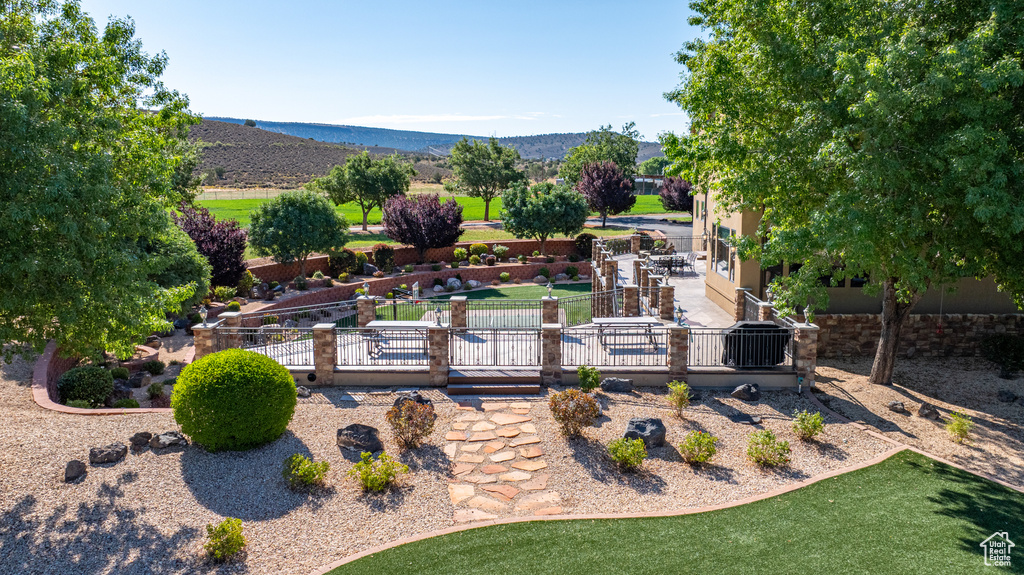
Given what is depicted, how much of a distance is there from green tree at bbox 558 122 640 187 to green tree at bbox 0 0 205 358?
56008 millimetres

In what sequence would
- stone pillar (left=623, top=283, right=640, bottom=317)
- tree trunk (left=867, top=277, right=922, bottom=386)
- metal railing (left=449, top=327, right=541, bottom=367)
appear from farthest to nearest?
stone pillar (left=623, top=283, right=640, bottom=317), tree trunk (left=867, top=277, right=922, bottom=386), metal railing (left=449, top=327, right=541, bottom=367)

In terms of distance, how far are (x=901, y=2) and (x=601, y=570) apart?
499 inches

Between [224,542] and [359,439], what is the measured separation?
3.54m

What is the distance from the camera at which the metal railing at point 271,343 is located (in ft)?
51.3

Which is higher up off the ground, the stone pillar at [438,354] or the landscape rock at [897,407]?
the stone pillar at [438,354]

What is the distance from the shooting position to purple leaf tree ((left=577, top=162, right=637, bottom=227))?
2131 inches


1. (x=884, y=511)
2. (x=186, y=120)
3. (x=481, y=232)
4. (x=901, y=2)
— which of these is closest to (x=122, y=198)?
(x=186, y=120)

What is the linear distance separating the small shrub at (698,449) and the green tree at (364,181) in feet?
143

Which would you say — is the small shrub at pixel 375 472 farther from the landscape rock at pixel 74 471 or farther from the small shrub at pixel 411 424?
the landscape rock at pixel 74 471

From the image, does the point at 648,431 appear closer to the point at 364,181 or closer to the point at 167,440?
the point at 167,440

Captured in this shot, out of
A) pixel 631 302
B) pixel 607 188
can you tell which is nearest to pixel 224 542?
pixel 631 302

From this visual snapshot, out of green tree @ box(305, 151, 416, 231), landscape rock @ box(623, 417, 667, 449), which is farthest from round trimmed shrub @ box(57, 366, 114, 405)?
green tree @ box(305, 151, 416, 231)

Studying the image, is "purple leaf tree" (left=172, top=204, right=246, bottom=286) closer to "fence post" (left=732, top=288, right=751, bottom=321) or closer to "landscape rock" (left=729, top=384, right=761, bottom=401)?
"fence post" (left=732, top=288, right=751, bottom=321)
